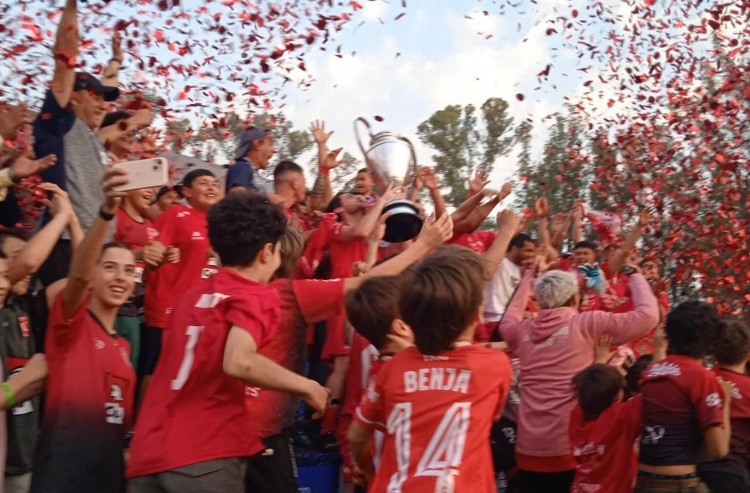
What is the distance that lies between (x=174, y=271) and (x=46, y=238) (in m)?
1.99

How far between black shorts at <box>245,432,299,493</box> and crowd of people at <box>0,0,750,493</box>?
0.01 metres

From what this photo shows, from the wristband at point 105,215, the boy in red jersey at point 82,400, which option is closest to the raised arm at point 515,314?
the boy in red jersey at point 82,400

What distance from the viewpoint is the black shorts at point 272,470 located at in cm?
441

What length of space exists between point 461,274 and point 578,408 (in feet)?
9.45

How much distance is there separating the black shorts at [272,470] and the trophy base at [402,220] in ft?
6.08

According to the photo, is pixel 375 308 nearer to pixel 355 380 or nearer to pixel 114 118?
pixel 355 380

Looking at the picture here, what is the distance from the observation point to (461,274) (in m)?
3.42

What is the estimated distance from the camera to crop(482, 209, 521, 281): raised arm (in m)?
5.86

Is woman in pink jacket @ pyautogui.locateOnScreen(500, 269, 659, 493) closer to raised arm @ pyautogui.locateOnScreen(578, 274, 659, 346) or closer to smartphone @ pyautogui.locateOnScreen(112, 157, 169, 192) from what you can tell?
raised arm @ pyautogui.locateOnScreen(578, 274, 659, 346)

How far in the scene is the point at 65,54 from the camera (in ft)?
18.0

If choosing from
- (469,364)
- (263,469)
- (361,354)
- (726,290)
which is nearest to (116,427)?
(263,469)

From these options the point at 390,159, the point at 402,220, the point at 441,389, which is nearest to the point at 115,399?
the point at 441,389

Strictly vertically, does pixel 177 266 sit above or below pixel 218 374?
above

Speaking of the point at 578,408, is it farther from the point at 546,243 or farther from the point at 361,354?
the point at 546,243
